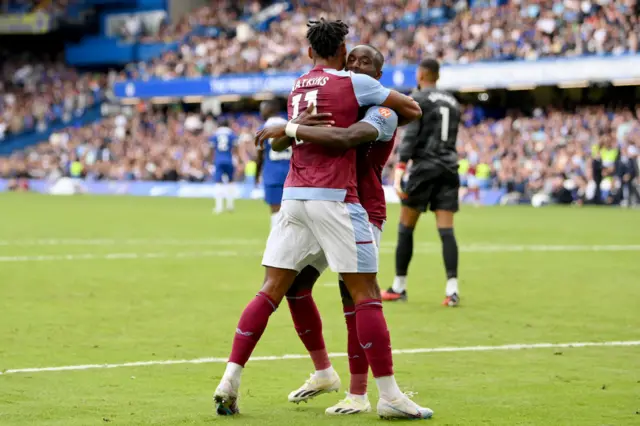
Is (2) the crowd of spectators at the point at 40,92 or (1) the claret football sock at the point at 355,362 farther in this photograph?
(2) the crowd of spectators at the point at 40,92

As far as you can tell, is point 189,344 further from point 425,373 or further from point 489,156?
point 489,156

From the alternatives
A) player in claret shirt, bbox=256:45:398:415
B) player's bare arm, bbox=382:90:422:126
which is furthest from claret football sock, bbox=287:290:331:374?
player's bare arm, bbox=382:90:422:126

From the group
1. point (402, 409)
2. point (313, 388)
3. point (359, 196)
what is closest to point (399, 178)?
point (359, 196)

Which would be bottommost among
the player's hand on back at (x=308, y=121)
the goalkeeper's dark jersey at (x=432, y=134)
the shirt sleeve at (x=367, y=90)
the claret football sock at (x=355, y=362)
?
the claret football sock at (x=355, y=362)

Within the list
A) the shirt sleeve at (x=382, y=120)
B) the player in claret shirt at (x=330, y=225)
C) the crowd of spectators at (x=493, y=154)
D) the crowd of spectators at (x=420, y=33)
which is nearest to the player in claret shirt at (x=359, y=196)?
the shirt sleeve at (x=382, y=120)

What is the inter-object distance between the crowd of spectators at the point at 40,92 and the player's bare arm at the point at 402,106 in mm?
54813

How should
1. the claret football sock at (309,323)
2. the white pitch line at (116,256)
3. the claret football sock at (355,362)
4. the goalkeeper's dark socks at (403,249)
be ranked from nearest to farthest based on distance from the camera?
the claret football sock at (355,362)
the claret football sock at (309,323)
the goalkeeper's dark socks at (403,249)
the white pitch line at (116,256)

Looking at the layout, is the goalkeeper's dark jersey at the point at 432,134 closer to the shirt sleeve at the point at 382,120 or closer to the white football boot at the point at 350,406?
the shirt sleeve at the point at 382,120

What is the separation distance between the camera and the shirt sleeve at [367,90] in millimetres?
6250

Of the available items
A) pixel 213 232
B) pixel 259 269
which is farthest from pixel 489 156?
pixel 259 269

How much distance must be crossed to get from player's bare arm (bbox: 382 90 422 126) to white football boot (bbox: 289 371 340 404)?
165 cm

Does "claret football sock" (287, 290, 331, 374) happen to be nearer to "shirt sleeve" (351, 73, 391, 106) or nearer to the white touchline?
"shirt sleeve" (351, 73, 391, 106)

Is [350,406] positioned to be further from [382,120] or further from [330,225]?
[382,120]

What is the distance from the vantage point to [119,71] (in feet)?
205
